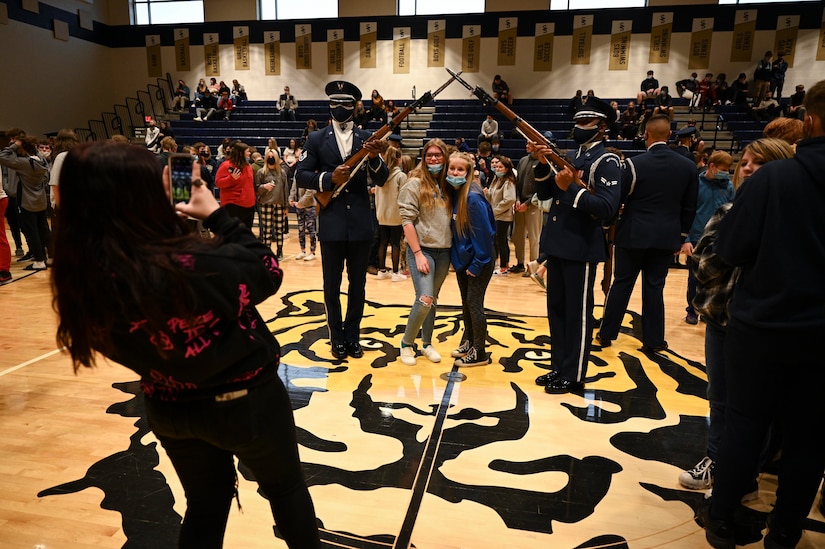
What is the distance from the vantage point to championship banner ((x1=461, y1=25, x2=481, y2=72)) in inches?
613

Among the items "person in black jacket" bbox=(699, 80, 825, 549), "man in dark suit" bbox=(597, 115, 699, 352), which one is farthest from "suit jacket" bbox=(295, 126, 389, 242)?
"person in black jacket" bbox=(699, 80, 825, 549)

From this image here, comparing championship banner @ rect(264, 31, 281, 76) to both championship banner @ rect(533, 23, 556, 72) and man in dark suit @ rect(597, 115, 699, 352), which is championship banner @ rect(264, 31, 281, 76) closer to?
championship banner @ rect(533, 23, 556, 72)

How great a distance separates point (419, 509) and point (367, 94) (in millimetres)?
15825

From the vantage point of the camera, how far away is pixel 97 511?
2137mm

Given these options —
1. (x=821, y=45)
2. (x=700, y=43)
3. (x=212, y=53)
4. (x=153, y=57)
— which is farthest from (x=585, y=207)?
(x=153, y=57)

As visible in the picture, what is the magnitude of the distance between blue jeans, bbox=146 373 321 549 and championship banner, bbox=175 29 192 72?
19.1 metres

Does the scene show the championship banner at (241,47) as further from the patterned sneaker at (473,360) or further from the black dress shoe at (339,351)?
the patterned sneaker at (473,360)

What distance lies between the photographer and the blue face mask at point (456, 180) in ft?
10.9

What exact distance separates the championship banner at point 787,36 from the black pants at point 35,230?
16.7 meters

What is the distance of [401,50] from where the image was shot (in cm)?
1608

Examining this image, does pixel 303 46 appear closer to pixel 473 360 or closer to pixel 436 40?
pixel 436 40

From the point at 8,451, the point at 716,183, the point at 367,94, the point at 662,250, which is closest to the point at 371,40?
the point at 367,94

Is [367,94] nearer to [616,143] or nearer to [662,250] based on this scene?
[616,143]

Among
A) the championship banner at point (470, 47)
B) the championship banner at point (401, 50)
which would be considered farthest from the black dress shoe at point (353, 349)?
the championship banner at point (401, 50)
